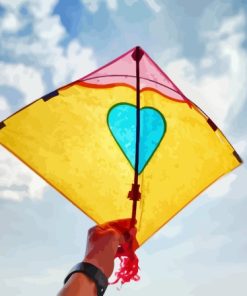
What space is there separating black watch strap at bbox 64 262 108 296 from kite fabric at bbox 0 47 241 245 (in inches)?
78.4

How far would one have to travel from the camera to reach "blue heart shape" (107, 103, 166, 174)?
4.14m

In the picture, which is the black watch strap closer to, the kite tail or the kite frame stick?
the kite tail

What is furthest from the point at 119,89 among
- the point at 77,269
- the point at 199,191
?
the point at 77,269

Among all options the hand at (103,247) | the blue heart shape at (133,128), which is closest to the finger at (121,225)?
the hand at (103,247)

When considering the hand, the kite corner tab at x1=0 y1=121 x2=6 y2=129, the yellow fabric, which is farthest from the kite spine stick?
the kite corner tab at x1=0 y1=121 x2=6 y2=129

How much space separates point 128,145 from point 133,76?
861 millimetres

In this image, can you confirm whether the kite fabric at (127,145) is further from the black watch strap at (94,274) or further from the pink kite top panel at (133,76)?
the black watch strap at (94,274)

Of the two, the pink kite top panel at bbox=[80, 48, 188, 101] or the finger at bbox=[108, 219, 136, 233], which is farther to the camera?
the pink kite top panel at bbox=[80, 48, 188, 101]

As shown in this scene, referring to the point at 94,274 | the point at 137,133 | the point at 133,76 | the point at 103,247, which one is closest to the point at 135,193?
the point at 137,133

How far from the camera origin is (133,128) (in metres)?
4.21

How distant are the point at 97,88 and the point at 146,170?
118 cm

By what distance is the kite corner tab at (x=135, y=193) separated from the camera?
3756mm

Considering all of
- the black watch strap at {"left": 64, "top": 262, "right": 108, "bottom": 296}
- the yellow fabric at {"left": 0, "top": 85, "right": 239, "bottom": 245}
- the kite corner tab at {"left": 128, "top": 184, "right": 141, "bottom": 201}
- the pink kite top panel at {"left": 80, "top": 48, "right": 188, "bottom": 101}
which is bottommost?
the black watch strap at {"left": 64, "top": 262, "right": 108, "bottom": 296}

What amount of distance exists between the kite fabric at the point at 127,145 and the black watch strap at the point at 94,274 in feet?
6.54
